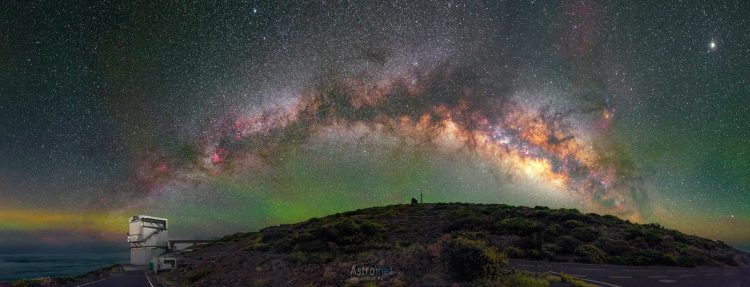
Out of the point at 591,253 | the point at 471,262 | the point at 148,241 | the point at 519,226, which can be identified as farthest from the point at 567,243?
the point at 148,241

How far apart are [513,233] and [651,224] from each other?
69.5 feet

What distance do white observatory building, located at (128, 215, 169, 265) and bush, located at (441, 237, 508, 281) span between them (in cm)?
5583

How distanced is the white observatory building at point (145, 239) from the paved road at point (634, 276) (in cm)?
5232

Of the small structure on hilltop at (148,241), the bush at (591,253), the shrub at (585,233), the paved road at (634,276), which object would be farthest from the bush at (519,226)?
the small structure on hilltop at (148,241)

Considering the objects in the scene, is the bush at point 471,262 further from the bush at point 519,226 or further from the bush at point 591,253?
the bush at point 519,226

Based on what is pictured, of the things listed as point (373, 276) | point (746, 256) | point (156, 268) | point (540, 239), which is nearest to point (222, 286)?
point (373, 276)

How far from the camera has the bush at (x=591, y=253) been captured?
1167 inches

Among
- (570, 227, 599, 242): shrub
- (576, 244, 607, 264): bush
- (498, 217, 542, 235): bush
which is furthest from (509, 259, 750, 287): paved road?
(498, 217, 542, 235): bush

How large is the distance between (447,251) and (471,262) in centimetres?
120

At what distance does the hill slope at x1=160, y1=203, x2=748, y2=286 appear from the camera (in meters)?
17.0

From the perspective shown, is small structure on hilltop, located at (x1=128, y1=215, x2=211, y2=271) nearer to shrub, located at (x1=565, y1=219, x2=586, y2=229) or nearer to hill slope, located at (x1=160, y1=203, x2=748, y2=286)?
hill slope, located at (x1=160, y1=203, x2=748, y2=286)

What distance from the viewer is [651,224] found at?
4709cm

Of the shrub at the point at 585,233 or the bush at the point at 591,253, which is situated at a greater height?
the shrub at the point at 585,233

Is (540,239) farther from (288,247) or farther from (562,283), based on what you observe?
(288,247)
